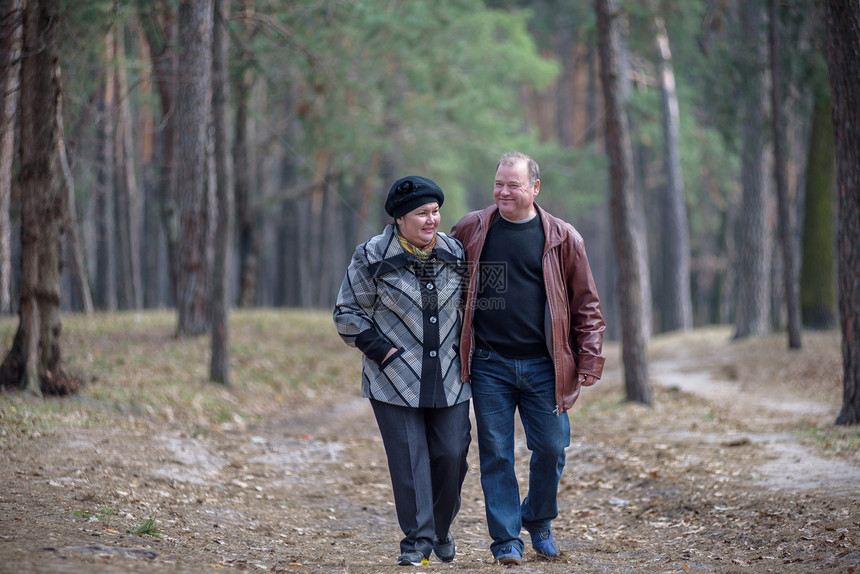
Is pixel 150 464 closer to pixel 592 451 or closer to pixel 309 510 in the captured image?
pixel 309 510

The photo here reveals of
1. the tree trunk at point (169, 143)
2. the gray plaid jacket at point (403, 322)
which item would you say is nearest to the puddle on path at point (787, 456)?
the gray plaid jacket at point (403, 322)

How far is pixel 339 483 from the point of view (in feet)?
26.3

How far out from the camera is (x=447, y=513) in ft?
16.4

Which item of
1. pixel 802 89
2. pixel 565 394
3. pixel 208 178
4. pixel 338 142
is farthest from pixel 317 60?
pixel 565 394

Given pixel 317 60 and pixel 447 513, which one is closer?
pixel 447 513

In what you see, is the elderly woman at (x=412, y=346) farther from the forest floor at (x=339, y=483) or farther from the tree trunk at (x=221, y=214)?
the tree trunk at (x=221, y=214)

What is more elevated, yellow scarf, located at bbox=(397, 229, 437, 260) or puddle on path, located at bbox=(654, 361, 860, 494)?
yellow scarf, located at bbox=(397, 229, 437, 260)

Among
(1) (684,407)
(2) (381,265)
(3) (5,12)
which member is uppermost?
(3) (5,12)

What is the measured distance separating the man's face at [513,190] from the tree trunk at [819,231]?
14.0 meters

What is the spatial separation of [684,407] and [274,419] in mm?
5685

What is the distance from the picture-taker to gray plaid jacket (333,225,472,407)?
4.78 metres

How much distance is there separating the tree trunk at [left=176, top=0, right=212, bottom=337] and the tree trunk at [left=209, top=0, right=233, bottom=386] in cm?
20

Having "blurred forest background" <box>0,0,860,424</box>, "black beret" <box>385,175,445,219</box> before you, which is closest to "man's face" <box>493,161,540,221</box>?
"black beret" <box>385,175,445,219</box>

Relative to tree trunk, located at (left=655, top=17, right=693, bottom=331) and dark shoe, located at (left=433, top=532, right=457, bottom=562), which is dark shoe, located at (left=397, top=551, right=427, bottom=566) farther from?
tree trunk, located at (left=655, top=17, right=693, bottom=331)
